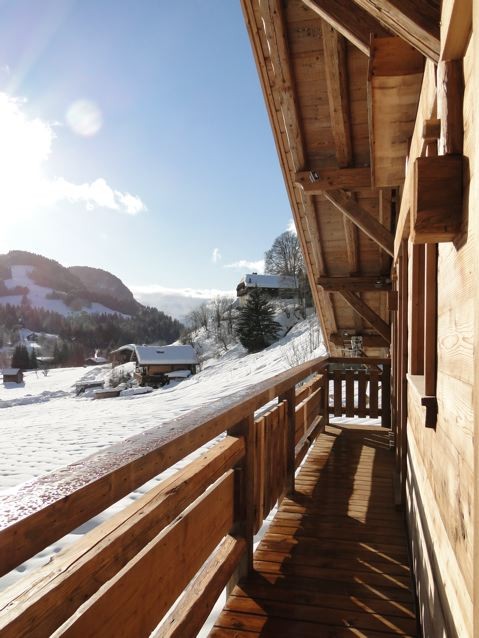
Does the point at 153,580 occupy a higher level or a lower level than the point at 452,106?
lower

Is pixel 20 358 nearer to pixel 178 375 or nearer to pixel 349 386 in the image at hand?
pixel 178 375

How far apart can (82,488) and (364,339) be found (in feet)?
26.9

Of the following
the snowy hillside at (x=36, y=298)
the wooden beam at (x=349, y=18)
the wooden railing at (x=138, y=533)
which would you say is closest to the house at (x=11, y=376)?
the wooden railing at (x=138, y=533)

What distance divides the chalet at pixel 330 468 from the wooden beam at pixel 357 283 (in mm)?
1901

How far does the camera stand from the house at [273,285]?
47184 millimetres

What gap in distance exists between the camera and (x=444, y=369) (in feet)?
4.49

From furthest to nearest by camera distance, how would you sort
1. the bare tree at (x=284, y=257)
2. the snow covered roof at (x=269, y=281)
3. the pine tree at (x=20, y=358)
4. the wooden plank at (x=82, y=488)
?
the pine tree at (x=20, y=358) < the bare tree at (x=284, y=257) < the snow covered roof at (x=269, y=281) < the wooden plank at (x=82, y=488)

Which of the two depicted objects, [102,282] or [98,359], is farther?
[102,282]

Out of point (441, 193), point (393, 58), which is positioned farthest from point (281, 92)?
point (441, 193)

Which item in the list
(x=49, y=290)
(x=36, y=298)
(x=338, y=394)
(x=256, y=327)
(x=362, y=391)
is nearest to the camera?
(x=362, y=391)

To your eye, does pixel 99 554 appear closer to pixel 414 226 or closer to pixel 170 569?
pixel 170 569

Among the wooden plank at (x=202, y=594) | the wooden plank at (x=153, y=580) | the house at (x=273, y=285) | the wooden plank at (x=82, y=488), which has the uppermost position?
the house at (x=273, y=285)

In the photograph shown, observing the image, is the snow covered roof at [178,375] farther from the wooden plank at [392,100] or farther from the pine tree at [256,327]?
the wooden plank at [392,100]

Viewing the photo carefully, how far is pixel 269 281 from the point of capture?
48812mm
